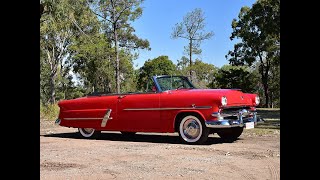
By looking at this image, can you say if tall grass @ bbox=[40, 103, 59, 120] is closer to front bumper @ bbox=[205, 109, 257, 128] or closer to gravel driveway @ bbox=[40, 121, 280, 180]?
gravel driveway @ bbox=[40, 121, 280, 180]

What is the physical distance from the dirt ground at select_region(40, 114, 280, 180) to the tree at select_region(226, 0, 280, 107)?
19.0 m

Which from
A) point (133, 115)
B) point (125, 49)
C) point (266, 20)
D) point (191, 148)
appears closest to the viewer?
point (191, 148)

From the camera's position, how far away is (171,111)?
830 centimetres

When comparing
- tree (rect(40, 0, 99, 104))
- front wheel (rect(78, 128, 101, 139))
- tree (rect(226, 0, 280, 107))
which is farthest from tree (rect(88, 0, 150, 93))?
front wheel (rect(78, 128, 101, 139))

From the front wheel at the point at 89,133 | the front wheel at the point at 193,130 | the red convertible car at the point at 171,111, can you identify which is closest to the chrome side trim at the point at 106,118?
the red convertible car at the point at 171,111

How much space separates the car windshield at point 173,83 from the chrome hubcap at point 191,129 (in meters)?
1.03

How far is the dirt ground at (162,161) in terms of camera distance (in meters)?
4.71

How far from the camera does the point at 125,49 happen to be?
4547 centimetres

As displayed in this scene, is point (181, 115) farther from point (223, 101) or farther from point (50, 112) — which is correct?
point (50, 112)

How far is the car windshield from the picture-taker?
8.84 meters
